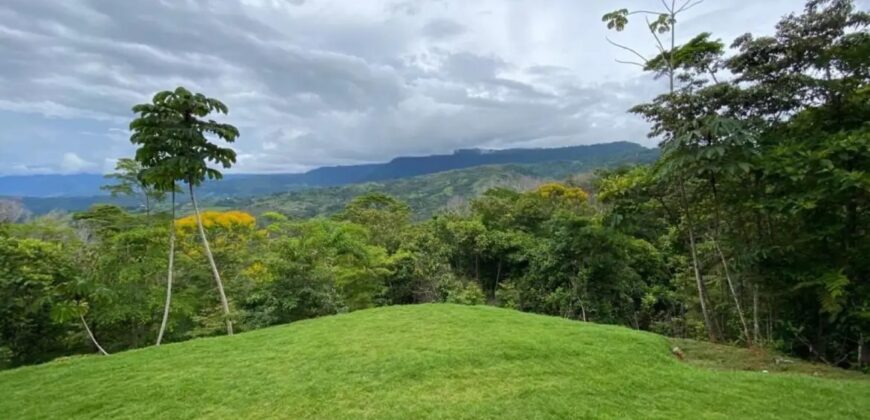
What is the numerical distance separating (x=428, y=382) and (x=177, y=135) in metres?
8.24

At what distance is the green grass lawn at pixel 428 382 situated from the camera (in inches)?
179

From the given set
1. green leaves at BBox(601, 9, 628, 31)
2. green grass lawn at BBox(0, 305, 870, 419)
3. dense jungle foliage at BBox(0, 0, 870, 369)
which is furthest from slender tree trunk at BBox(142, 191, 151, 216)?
green leaves at BBox(601, 9, 628, 31)

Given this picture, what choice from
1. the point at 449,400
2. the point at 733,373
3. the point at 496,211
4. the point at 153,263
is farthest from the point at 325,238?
the point at 496,211

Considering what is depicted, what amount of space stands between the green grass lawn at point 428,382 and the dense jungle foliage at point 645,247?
211 cm

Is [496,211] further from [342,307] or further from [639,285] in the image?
[342,307]

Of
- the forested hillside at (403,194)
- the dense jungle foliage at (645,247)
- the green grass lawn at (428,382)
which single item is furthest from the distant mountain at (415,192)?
the green grass lawn at (428,382)

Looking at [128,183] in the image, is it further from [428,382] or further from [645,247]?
[645,247]

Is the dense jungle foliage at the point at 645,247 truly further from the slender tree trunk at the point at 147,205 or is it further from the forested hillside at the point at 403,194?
the forested hillside at the point at 403,194

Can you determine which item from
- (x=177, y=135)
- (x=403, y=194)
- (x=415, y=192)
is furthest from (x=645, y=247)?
(x=415, y=192)

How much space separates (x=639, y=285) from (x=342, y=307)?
418 inches

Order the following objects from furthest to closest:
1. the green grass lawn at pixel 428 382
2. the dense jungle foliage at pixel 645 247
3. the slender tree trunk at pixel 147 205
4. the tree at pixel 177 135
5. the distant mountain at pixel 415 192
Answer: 1. the distant mountain at pixel 415 192
2. the slender tree trunk at pixel 147 205
3. the tree at pixel 177 135
4. the dense jungle foliage at pixel 645 247
5. the green grass lawn at pixel 428 382

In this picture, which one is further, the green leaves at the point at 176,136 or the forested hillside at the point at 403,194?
the forested hillside at the point at 403,194

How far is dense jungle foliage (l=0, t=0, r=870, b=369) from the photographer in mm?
6340

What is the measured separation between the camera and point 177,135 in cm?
1005
